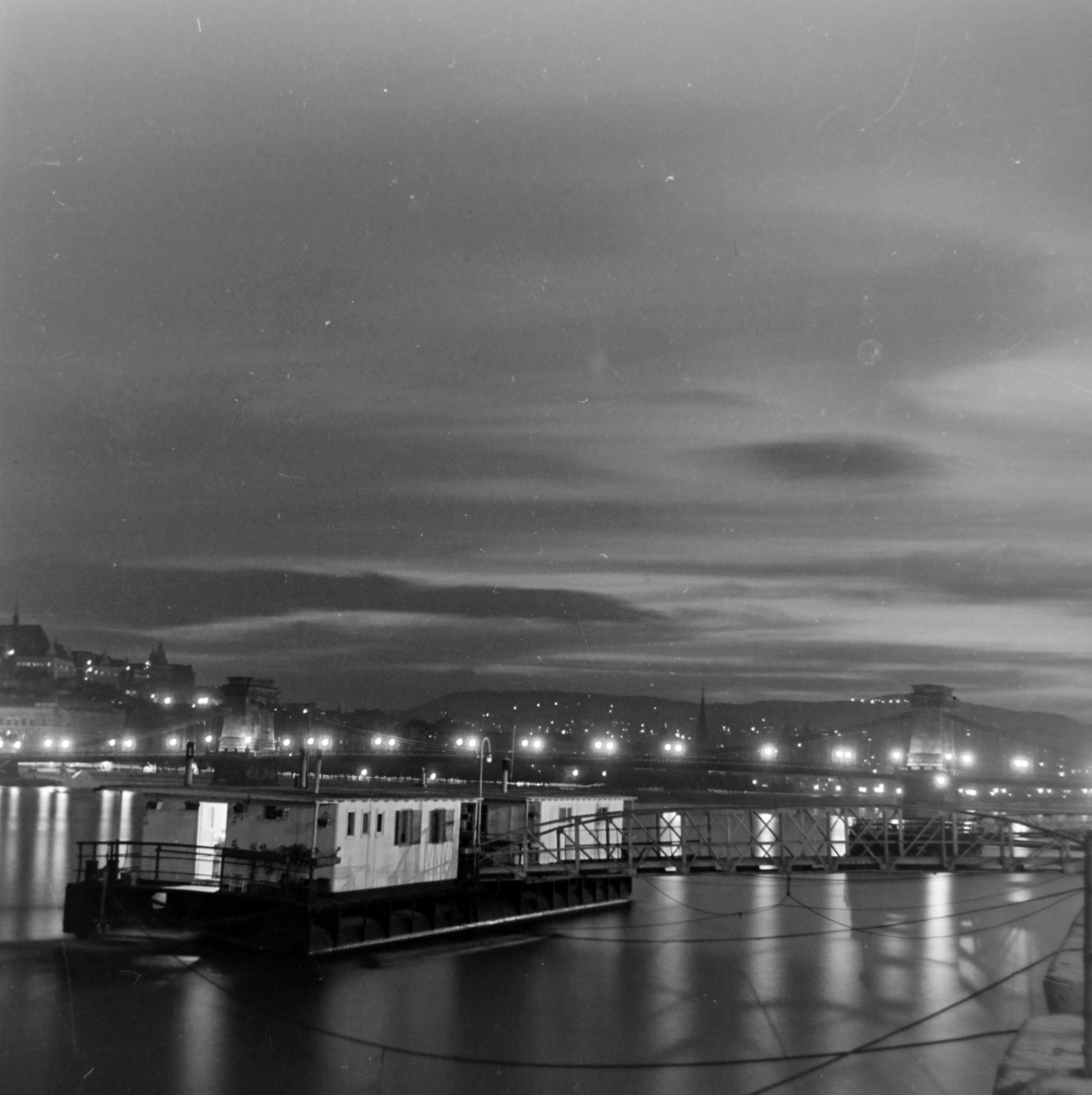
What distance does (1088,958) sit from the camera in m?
17.4

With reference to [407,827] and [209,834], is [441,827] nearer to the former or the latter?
[407,827]

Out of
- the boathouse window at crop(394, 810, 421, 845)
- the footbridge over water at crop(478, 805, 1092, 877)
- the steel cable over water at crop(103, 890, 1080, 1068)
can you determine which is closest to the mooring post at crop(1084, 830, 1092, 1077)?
the footbridge over water at crop(478, 805, 1092, 877)

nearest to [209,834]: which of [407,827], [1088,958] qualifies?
[407,827]

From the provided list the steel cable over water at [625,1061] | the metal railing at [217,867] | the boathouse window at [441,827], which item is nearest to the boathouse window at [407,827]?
the boathouse window at [441,827]

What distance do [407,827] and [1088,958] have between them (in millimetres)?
22990

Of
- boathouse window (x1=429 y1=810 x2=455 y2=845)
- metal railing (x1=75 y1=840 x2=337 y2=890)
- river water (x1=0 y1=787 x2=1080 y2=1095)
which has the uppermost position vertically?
boathouse window (x1=429 y1=810 x2=455 y2=845)

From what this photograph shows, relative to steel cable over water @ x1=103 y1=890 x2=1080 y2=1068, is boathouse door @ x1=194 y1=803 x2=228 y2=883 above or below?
above

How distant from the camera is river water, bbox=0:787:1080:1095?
25312 mm

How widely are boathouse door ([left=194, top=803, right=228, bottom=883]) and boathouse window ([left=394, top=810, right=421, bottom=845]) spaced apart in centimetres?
505

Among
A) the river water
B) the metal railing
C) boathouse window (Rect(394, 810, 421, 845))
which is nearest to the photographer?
the river water

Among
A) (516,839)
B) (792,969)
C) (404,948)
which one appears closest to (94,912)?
(404,948)

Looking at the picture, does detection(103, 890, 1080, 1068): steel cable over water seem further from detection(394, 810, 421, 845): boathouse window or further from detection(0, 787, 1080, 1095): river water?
detection(394, 810, 421, 845): boathouse window

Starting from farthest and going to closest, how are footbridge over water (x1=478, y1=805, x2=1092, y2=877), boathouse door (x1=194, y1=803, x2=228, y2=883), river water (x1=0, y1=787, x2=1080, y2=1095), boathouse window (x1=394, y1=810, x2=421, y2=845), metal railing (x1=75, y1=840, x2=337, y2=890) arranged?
boathouse window (x1=394, y1=810, x2=421, y2=845) < boathouse door (x1=194, y1=803, x2=228, y2=883) < footbridge over water (x1=478, y1=805, x2=1092, y2=877) < metal railing (x1=75, y1=840, x2=337, y2=890) < river water (x1=0, y1=787, x2=1080, y2=1095)

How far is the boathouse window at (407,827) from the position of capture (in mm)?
36219
